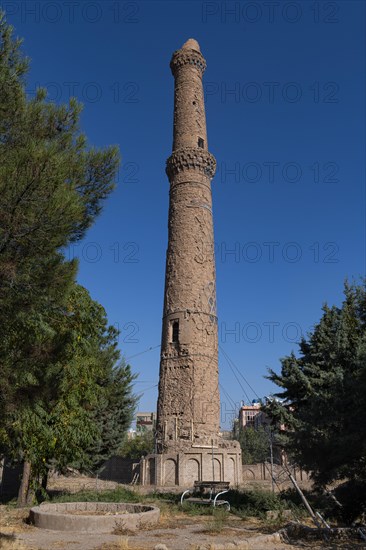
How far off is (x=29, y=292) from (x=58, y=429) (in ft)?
23.5

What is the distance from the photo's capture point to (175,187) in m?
29.1

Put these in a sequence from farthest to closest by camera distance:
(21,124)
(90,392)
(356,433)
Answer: (90,392) < (356,433) < (21,124)

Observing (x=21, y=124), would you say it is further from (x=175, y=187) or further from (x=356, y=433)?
(x=175, y=187)

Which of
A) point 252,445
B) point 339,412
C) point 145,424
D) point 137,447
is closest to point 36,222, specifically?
point 339,412

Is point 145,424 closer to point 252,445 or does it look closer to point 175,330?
point 252,445

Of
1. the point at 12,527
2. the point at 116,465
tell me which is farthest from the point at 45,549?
the point at 116,465

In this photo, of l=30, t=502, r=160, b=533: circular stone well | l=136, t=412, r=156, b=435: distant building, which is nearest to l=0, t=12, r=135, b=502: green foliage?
l=30, t=502, r=160, b=533: circular stone well

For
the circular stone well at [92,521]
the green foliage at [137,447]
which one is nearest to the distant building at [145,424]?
the green foliage at [137,447]

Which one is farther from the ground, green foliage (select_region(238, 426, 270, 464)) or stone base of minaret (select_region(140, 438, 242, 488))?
green foliage (select_region(238, 426, 270, 464))

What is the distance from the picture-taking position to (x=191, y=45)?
32.1 meters

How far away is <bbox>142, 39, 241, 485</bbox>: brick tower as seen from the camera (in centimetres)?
2402

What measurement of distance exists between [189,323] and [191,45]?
18.2m

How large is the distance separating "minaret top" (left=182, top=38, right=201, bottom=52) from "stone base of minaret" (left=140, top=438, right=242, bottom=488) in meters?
23.8

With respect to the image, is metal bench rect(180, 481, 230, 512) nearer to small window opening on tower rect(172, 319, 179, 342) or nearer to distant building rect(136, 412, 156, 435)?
small window opening on tower rect(172, 319, 179, 342)
